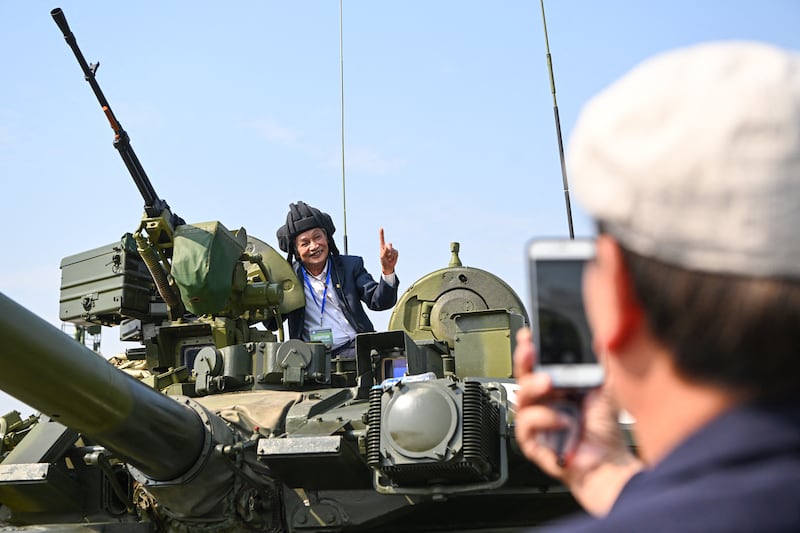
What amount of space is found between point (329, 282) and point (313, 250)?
1.13ft

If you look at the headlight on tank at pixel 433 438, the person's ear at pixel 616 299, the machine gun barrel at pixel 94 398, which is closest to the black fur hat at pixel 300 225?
the machine gun barrel at pixel 94 398

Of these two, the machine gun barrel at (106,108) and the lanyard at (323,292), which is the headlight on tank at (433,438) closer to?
the lanyard at (323,292)

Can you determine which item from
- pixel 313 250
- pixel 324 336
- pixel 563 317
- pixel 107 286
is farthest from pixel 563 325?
pixel 107 286

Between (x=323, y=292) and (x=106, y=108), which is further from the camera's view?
(x=106, y=108)

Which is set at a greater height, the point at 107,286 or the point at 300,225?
the point at 300,225

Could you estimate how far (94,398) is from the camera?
5.82 meters

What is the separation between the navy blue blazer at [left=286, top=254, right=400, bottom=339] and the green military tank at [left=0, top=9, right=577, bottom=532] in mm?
160

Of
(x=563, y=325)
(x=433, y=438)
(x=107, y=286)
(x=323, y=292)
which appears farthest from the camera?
(x=107, y=286)

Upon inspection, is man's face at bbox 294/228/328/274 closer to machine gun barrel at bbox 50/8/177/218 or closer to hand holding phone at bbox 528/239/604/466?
machine gun barrel at bbox 50/8/177/218

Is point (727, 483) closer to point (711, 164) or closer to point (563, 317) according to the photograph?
point (711, 164)

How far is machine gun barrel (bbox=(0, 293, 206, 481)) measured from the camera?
17.2 ft

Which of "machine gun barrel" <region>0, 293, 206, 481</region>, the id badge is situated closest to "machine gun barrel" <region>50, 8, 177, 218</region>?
the id badge

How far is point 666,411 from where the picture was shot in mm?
1123

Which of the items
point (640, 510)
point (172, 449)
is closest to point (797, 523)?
point (640, 510)
